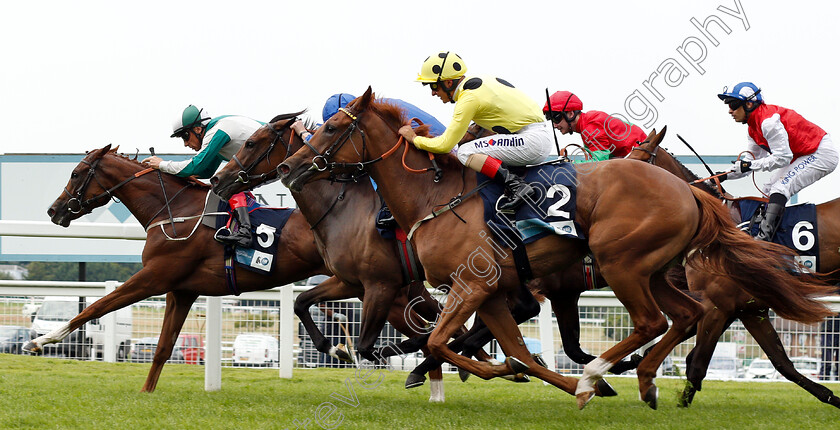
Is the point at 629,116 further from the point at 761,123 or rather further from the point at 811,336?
the point at 811,336

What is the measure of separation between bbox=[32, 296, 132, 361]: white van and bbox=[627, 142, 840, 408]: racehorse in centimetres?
579

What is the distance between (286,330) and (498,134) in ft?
11.9

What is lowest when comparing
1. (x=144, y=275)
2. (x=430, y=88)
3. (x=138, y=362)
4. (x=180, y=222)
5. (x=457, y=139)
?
(x=138, y=362)

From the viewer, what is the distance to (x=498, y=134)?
5.35 m

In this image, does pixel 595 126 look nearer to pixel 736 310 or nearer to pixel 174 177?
pixel 736 310

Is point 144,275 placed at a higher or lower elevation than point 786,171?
lower

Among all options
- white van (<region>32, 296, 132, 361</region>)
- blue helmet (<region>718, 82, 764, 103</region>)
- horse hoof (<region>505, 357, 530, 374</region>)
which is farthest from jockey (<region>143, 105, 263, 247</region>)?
blue helmet (<region>718, 82, 764, 103</region>)

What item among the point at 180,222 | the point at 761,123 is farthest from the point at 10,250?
the point at 761,123

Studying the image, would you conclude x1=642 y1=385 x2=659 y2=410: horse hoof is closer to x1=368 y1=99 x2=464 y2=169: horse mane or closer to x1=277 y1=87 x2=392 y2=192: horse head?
x1=368 y1=99 x2=464 y2=169: horse mane

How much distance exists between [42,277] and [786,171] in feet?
105

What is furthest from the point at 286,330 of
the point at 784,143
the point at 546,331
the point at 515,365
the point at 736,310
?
the point at 784,143

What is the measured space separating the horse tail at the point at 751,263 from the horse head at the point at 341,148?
6.35 ft

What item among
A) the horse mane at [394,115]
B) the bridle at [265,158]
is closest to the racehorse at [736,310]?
the horse mane at [394,115]

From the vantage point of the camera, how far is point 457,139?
514 cm
